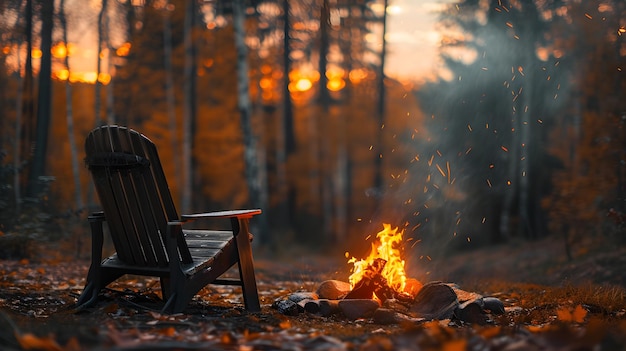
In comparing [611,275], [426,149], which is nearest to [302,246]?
[426,149]

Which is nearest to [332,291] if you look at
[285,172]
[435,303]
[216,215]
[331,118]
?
[435,303]

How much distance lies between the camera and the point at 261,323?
5027mm

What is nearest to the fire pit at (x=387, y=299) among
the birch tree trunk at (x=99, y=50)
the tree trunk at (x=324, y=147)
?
the birch tree trunk at (x=99, y=50)

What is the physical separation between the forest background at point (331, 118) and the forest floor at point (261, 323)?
128 inches

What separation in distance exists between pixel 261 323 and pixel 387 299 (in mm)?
1377

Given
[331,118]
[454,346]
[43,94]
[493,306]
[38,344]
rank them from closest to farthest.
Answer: [454,346]
[38,344]
[493,306]
[43,94]
[331,118]

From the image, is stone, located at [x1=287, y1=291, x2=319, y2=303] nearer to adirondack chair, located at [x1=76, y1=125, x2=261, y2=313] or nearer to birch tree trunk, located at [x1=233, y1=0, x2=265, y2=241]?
adirondack chair, located at [x1=76, y1=125, x2=261, y2=313]

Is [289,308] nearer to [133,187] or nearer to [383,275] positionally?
[383,275]

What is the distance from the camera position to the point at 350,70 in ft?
98.7

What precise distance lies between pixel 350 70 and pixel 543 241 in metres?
14.3

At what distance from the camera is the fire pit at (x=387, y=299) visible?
548cm

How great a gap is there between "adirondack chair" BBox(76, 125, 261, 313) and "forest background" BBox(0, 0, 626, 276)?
3.58 metres

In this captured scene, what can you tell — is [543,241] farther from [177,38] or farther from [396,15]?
[177,38]

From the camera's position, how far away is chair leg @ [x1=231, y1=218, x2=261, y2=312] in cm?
556
